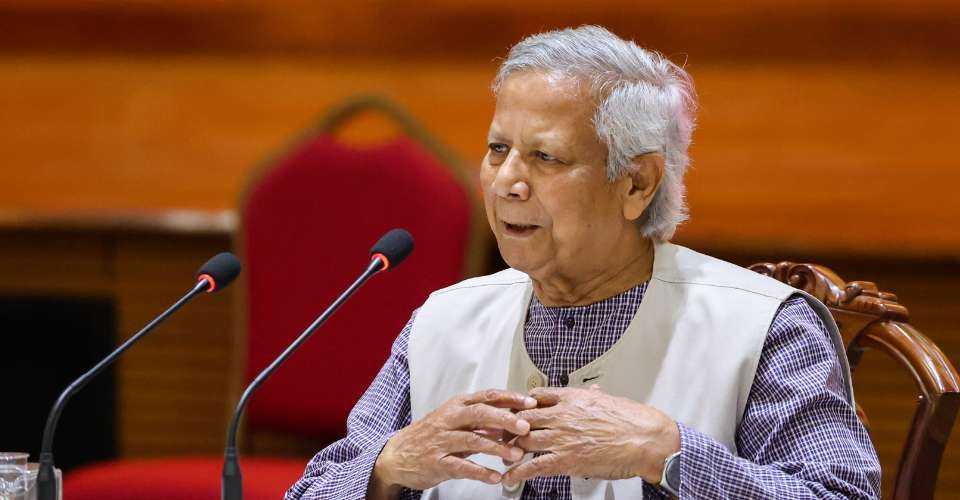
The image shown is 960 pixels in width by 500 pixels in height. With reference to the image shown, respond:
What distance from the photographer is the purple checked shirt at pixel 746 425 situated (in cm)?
166

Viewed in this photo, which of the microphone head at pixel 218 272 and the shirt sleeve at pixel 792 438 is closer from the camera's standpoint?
the shirt sleeve at pixel 792 438

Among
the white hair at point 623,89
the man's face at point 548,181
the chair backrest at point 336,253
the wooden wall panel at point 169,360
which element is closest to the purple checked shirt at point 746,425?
the man's face at point 548,181

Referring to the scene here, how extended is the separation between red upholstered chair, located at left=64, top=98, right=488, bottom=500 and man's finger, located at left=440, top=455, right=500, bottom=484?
1432 millimetres

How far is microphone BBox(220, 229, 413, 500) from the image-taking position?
63.9 inches

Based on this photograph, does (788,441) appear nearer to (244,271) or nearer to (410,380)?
(410,380)

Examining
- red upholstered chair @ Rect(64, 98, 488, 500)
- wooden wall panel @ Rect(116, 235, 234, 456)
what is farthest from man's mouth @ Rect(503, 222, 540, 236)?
wooden wall panel @ Rect(116, 235, 234, 456)

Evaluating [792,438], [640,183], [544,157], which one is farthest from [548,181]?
[792,438]

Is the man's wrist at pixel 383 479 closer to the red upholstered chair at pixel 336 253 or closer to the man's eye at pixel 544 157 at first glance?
the man's eye at pixel 544 157

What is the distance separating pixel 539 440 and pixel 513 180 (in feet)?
1.33

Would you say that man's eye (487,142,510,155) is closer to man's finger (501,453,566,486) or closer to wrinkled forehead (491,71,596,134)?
wrinkled forehead (491,71,596,134)

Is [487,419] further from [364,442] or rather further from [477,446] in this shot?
[364,442]

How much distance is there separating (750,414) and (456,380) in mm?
481

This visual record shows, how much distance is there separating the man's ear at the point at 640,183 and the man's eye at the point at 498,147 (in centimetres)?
18

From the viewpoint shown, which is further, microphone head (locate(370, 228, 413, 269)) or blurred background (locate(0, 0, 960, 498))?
blurred background (locate(0, 0, 960, 498))
